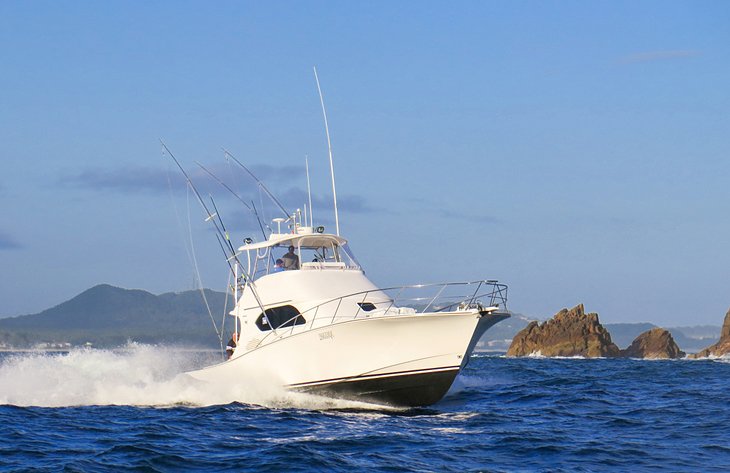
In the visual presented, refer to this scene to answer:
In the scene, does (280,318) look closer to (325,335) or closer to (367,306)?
(367,306)

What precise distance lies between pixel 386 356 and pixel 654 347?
7370cm

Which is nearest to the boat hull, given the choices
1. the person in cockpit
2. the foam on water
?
the foam on water

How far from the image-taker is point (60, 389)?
22.3 meters

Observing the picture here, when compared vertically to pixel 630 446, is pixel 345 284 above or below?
above

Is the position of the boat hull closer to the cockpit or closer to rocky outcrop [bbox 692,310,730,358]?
the cockpit

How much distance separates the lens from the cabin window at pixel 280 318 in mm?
20750

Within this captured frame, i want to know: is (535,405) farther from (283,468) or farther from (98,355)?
(98,355)

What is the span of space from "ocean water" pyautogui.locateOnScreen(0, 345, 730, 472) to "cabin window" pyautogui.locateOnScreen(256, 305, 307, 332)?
1503mm

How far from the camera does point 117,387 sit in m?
22.2

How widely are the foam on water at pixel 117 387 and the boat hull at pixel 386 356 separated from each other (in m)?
0.53

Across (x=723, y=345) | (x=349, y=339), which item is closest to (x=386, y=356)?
(x=349, y=339)

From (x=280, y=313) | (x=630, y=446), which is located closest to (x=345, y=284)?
(x=280, y=313)

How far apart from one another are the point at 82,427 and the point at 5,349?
130163 mm

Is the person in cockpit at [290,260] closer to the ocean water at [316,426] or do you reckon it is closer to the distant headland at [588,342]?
the ocean water at [316,426]
